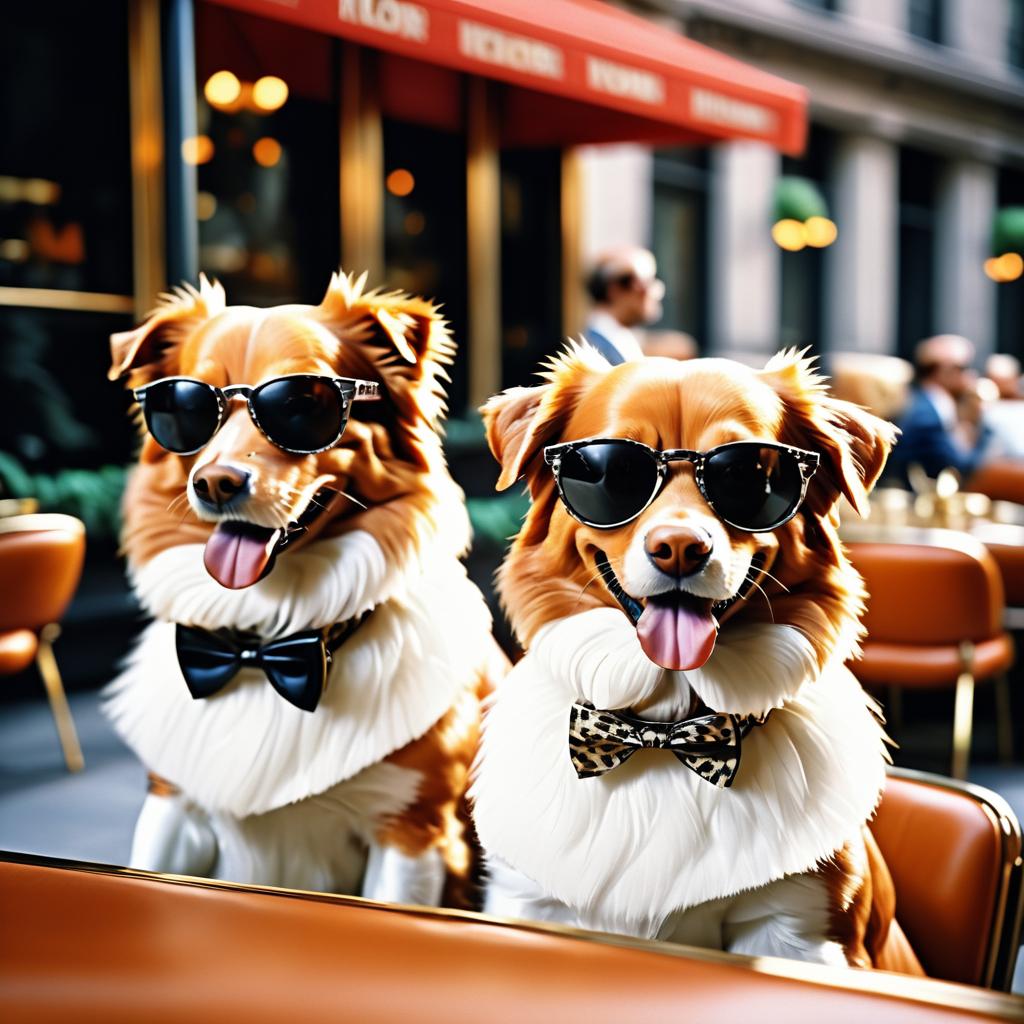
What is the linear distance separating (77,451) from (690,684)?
4.69 meters

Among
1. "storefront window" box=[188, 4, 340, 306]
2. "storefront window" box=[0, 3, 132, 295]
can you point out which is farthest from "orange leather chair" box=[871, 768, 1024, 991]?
"storefront window" box=[0, 3, 132, 295]

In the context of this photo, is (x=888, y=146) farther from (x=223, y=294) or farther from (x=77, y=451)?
(x=223, y=294)

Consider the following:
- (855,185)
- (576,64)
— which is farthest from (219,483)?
Answer: (855,185)

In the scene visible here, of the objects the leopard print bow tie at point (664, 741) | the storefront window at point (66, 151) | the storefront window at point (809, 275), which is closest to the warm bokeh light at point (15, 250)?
the storefront window at point (66, 151)

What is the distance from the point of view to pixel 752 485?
4.19 feet

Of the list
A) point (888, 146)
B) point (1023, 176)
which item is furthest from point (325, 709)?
point (1023, 176)

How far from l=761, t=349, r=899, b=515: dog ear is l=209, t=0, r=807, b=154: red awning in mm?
1438

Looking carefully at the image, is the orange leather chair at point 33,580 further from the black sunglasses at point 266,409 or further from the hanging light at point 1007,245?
the hanging light at point 1007,245

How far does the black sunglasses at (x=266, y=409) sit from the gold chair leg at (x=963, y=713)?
282 centimetres

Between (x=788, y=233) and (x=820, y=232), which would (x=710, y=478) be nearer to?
(x=788, y=233)

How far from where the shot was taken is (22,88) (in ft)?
18.5

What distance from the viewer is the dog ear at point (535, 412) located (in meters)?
1.40

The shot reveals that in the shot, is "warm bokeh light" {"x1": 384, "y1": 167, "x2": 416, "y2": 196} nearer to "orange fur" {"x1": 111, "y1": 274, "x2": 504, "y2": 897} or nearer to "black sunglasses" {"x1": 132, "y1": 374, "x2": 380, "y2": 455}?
"orange fur" {"x1": 111, "y1": 274, "x2": 504, "y2": 897}

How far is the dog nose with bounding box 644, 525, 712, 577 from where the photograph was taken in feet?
3.98
